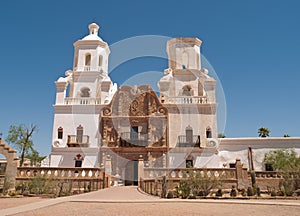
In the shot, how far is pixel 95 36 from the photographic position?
35062 millimetres

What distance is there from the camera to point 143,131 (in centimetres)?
2955

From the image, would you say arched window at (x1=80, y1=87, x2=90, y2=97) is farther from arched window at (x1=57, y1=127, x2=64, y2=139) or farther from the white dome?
the white dome

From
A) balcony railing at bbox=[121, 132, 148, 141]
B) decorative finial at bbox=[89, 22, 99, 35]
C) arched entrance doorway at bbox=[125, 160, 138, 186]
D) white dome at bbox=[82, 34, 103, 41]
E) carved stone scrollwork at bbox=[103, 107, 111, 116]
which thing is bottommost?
arched entrance doorway at bbox=[125, 160, 138, 186]

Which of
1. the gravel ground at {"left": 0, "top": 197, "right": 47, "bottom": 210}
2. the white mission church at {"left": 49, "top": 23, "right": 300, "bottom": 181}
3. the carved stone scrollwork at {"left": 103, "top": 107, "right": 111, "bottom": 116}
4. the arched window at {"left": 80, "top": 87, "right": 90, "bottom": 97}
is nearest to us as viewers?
the gravel ground at {"left": 0, "top": 197, "right": 47, "bottom": 210}

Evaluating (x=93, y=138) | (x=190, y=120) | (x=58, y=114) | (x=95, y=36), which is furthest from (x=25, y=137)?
(x=190, y=120)

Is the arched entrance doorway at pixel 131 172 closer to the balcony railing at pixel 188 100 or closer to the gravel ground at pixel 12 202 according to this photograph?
the balcony railing at pixel 188 100

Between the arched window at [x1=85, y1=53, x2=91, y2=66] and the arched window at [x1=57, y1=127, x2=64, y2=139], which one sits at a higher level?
the arched window at [x1=85, y1=53, x2=91, y2=66]

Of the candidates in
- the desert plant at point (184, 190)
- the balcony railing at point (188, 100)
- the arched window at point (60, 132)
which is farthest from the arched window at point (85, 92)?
the desert plant at point (184, 190)

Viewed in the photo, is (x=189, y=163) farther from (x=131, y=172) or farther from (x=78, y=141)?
(x=78, y=141)

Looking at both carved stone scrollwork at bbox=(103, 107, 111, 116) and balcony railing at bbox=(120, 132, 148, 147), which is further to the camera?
carved stone scrollwork at bbox=(103, 107, 111, 116)

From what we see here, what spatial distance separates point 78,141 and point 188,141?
36.2 ft

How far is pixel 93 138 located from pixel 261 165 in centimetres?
1675

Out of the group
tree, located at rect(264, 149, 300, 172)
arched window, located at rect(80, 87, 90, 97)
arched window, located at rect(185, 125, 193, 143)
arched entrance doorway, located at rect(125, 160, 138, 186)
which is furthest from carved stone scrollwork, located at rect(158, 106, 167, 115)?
tree, located at rect(264, 149, 300, 172)

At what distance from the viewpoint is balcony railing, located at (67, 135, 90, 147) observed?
28.3m
